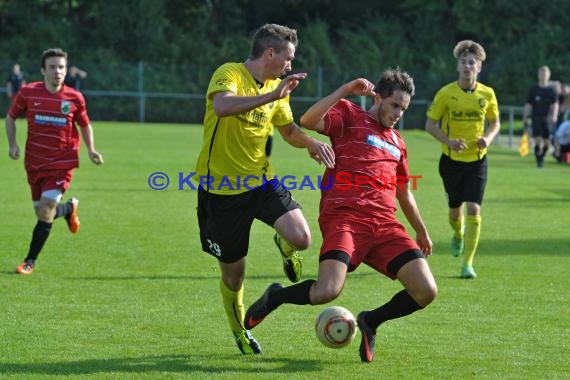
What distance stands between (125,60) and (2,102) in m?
6.90

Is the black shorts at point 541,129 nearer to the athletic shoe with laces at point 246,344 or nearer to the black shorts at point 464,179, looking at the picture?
the black shorts at point 464,179

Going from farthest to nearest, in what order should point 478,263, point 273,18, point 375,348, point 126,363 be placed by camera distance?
point 273,18, point 478,263, point 375,348, point 126,363

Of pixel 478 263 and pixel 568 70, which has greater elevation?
pixel 478 263

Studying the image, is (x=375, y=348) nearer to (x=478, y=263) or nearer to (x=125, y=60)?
(x=478, y=263)

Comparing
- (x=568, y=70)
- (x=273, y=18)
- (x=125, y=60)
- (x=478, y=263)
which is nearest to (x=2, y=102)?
(x=125, y=60)

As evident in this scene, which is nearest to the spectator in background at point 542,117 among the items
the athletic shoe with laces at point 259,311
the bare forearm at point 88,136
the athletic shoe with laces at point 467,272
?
the athletic shoe with laces at point 467,272

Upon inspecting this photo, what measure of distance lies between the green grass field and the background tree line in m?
30.1

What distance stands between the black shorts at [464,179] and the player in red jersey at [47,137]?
3.31 meters

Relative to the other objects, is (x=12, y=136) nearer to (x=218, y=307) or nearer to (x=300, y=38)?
(x=218, y=307)

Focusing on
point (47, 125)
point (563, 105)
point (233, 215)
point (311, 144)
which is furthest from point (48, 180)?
point (563, 105)

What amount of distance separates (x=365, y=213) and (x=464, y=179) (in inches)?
162

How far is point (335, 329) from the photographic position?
6.47 metres

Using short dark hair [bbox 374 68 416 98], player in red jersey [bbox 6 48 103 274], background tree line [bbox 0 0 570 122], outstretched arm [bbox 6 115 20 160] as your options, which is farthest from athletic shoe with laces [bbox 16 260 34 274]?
background tree line [bbox 0 0 570 122]

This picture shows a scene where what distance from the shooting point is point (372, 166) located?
6816mm
